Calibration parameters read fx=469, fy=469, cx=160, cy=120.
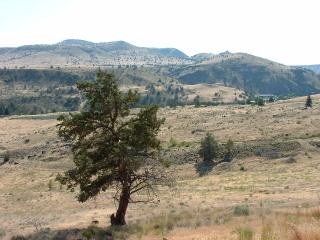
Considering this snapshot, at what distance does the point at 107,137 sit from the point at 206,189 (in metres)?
23.4

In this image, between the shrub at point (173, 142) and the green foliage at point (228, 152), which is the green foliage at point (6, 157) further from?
the green foliage at point (228, 152)

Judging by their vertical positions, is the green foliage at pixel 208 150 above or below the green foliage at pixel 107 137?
below

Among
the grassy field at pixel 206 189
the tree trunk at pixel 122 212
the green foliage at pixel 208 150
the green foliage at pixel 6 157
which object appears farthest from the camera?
the green foliage at pixel 6 157

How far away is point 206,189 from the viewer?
49.7 metres

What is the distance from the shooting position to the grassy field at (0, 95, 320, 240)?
19922mm

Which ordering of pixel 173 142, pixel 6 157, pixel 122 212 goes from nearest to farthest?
1. pixel 122 212
2. pixel 173 142
3. pixel 6 157

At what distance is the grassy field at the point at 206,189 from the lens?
19922 millimetres

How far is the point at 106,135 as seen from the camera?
28.8m

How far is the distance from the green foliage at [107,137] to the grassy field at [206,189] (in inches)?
114

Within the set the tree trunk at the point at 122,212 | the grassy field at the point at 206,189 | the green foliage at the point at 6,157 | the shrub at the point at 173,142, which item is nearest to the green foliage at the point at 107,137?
the tree trunk at the point at 122,212

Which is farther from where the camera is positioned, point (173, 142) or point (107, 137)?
point (173, 142)

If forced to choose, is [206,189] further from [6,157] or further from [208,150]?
[6,157]

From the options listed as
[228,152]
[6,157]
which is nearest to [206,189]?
[228,152]

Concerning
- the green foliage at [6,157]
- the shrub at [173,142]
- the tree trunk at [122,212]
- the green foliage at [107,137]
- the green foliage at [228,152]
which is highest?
the green foliage at [107,137]
